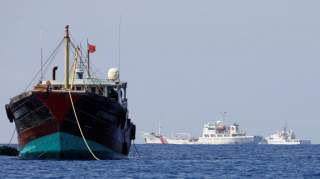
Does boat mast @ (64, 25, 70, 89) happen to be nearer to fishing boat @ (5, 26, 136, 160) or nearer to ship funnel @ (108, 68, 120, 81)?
fishing boat @ (5, 26, 136, 160)

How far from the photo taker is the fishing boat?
81.8m

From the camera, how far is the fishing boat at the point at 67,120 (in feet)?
268

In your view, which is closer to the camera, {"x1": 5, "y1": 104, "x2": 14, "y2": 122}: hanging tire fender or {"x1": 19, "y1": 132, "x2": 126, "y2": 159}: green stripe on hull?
{"x1": 19, "y1": 132, "x2": 126, "y2": 159}: green stripe on hull

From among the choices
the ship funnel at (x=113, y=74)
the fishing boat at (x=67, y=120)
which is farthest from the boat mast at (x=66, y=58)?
the ship funnel at (x=113, y=74)

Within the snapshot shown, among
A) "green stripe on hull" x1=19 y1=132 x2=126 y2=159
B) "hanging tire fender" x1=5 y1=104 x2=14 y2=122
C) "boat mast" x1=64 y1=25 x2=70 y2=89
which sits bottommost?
"green stripe on hull" x1=19 y1=132 x2=126 y2=159

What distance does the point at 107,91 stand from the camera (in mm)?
90688

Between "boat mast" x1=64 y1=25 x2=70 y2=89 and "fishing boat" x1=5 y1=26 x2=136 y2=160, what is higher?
"boat mast" x1=64 y1=25 x2=70 y2=89

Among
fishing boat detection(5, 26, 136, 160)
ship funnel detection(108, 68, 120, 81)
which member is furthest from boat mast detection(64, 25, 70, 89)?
ship funnel detection(108, 68, 120, 81)

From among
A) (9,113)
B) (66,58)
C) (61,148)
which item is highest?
(66,58)

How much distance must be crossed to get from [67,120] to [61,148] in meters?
2.28

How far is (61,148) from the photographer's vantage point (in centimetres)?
8306

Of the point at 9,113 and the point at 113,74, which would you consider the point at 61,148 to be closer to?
the point at 9,113

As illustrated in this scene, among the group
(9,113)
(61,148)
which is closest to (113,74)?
(9,113)

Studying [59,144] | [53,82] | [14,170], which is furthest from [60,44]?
[14,170]
